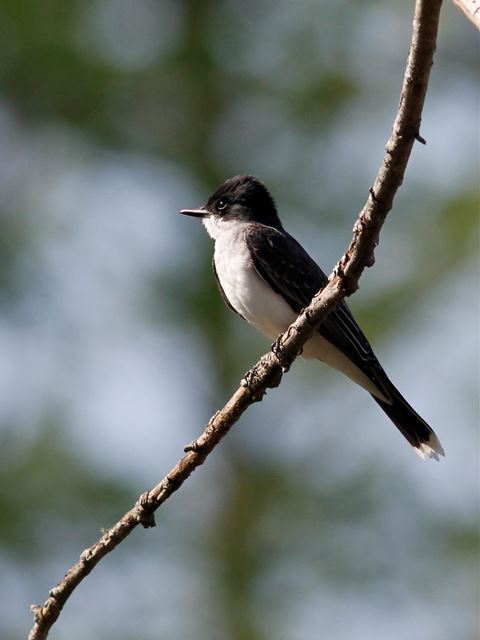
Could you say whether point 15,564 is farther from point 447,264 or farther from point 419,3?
point 419,3

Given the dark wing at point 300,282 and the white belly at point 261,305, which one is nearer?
the dark wing at point 300,282

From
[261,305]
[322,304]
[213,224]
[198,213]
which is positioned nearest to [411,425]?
[261,305]

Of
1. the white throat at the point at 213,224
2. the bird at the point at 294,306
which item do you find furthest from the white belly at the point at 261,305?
the white throat at the point at 213,224

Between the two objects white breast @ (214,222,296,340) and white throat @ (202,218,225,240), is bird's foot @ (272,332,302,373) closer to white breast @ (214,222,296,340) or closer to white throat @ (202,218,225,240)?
white breast @ (214,222,296,340)

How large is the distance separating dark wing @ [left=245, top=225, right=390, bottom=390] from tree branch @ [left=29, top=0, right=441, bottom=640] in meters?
1.35

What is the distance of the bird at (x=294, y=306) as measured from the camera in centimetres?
540

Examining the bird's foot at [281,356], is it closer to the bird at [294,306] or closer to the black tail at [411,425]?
the bird at [294,306]

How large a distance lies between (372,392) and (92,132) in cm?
539

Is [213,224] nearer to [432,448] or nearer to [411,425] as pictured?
[411,425]

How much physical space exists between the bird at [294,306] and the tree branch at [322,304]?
1.43 meters

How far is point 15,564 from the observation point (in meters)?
8.61

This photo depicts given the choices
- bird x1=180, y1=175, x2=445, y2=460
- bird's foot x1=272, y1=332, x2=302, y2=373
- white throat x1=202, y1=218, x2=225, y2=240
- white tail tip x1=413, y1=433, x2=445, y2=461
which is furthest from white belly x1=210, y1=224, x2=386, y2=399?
bird's foot x1=272, y1=332, x2=302, y2=373

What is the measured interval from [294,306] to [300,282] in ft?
0.42

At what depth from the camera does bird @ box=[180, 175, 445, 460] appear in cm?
540
